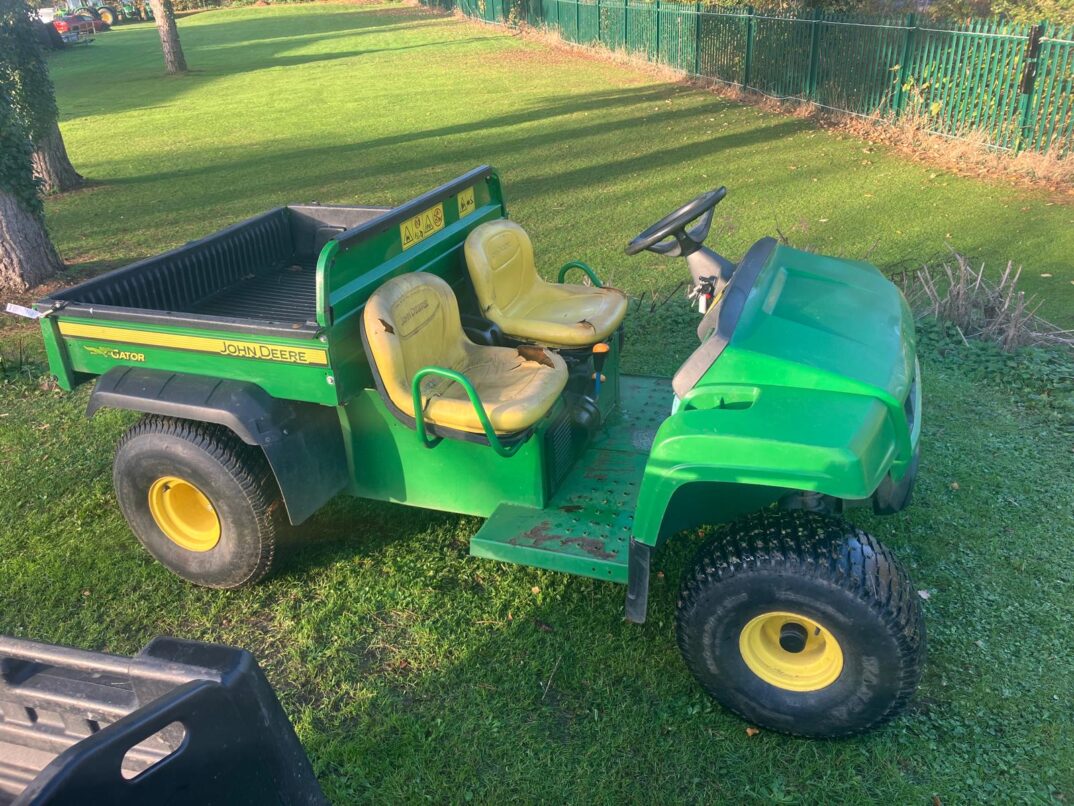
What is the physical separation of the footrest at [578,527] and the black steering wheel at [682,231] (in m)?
0.92

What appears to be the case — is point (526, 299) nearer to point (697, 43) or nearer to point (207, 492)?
point (207, 492)

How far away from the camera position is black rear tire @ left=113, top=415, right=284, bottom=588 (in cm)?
330

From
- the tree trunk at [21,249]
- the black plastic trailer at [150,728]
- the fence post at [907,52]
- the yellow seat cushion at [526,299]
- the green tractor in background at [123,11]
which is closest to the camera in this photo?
the black plastic trailer at [150,728]

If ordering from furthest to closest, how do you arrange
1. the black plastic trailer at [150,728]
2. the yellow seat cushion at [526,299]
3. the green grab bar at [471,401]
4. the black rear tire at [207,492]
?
the yellow seat cushion at [526,299], the black rear tire at [207,492], the green grab bar at [471,401], the black plastic trailer at [150,728]

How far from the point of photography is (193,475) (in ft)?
10.9

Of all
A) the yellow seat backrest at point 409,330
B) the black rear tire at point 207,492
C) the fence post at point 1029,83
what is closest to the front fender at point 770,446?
the yellow seat backrest at point 409,330

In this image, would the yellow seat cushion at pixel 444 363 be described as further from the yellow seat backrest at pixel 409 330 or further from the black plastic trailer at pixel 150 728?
the black plastic trailer at pixel 150 728

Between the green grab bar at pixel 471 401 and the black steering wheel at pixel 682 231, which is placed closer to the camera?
the green grab bar at pixel 471 401

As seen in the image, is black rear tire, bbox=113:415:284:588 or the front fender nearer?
the front fender

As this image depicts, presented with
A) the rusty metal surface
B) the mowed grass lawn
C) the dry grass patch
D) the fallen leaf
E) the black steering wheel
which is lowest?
the mowed grass lawn

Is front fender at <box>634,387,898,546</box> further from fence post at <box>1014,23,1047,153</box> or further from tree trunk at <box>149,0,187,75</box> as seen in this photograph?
tree trunk at <box>149,0,187,75</box>

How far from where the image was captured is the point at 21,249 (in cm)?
712

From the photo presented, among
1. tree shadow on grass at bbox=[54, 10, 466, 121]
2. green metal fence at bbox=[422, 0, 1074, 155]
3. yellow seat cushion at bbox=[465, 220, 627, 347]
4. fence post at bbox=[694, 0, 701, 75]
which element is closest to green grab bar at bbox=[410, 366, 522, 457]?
yellow seat cushion at bbox=[465, 220, 627, 347]

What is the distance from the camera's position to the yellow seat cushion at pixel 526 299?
150 inches
